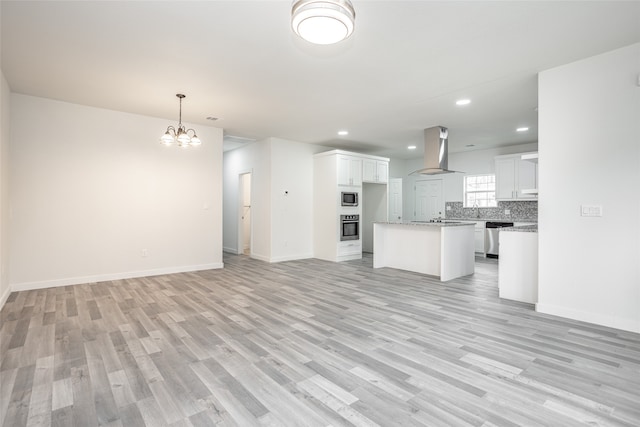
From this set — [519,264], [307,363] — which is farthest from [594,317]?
[307,363]

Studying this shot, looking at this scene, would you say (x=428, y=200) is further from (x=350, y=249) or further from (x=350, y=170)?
(x=350, y=249)

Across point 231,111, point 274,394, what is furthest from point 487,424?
point 231,111

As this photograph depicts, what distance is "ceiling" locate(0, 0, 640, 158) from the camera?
2.60 metres

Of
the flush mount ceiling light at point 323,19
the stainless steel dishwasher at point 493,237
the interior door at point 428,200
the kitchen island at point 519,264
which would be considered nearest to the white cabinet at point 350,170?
the interior door at point 428,200

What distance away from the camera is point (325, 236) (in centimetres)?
744

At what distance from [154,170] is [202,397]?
469cm

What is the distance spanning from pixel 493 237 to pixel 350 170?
3896 mm

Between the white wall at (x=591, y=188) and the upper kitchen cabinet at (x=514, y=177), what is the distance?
14.5ft

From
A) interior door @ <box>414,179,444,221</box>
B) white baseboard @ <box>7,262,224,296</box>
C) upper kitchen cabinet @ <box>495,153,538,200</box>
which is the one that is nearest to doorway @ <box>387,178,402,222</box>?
interior door @ <box>414,179,444,221</box>

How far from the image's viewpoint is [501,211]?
8.30 m

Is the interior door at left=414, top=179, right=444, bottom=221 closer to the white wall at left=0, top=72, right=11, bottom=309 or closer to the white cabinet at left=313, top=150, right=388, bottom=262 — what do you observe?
the white cabinet at left=313, top=150, right=388, bottom=262

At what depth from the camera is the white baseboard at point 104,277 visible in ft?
15.1

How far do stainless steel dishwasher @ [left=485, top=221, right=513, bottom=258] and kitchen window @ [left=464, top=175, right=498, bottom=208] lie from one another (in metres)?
0.74

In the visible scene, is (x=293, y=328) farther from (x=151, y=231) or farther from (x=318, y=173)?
(x=318, y=173)
